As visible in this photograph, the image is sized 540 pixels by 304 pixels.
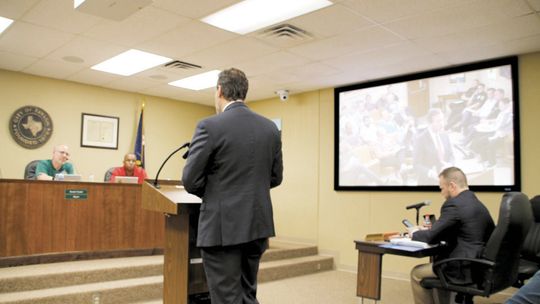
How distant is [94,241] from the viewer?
191 inches

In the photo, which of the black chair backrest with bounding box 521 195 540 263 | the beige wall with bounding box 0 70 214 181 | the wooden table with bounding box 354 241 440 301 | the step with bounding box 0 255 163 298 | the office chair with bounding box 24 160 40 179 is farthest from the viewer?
the beige wall with bounding box 0 70 214 181

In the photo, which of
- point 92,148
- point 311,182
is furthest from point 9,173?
point 311,182

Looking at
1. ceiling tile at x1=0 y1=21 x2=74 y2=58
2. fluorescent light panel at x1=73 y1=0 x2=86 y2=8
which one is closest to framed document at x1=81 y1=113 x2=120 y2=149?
ceiling tile at x1=0 y1=21 x2=74 y2=58

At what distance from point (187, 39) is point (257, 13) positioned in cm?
102

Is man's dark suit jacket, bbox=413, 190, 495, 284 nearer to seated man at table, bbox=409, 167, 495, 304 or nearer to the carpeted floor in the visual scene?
seated man at table, bbox=409, 167, 495, 304

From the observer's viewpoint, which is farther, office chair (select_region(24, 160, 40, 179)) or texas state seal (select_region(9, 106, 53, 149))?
texas state seal (select_region(9, 106, 53, 149))

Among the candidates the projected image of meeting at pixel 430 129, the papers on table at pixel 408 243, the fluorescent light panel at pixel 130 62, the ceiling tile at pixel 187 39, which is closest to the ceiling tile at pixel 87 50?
the fluorescent light panel at pixel 130 62

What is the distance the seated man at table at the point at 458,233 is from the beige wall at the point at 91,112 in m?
5.25

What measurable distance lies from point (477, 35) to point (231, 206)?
3.72 metres

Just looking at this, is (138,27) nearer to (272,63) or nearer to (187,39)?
(187,39)

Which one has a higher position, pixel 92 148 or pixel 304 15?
pixel 304 15

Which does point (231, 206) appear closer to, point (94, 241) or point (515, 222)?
point (515, 222)

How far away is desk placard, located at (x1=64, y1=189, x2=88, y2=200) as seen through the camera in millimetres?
4676

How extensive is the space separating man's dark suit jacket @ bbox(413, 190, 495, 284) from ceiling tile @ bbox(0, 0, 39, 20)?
155 inches
